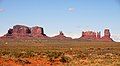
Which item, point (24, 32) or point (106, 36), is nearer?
point (24, 32)

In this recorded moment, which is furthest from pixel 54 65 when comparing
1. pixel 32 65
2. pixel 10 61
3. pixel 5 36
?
pixel 5 36

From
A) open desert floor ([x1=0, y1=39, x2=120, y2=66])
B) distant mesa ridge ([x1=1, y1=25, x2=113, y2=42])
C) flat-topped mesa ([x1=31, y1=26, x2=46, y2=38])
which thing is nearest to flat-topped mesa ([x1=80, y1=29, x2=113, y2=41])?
distant mesa ridge ([x1=1, y1=25, x2=113, y2=42])

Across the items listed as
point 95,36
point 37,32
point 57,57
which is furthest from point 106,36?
point 57,57

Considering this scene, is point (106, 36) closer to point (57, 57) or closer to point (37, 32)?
point (37, 32)

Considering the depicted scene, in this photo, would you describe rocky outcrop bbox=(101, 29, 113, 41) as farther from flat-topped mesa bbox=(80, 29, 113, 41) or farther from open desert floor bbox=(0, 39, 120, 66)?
open desert floor bbox=(0, 39, 120, 66)

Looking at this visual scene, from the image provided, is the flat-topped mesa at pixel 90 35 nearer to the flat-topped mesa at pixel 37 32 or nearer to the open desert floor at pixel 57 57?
the flat-topped mesa at pixel 37 32

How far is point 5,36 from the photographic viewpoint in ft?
471

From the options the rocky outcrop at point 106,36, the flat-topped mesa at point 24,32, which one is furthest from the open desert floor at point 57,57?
the rocky outcrop at point 106,36

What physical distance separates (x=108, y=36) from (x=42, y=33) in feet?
105

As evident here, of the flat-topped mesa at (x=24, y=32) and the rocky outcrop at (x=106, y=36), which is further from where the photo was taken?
the rocky outcrop at (x=106, y=36)

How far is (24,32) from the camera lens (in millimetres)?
149250

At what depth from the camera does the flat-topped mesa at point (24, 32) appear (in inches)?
5842

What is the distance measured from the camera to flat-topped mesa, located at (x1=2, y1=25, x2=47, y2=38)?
487 feet

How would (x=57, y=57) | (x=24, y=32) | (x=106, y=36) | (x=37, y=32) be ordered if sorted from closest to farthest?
(x=57, y=57), (x=24, y=32), (x=37, y=32), (x=106, y=36)
